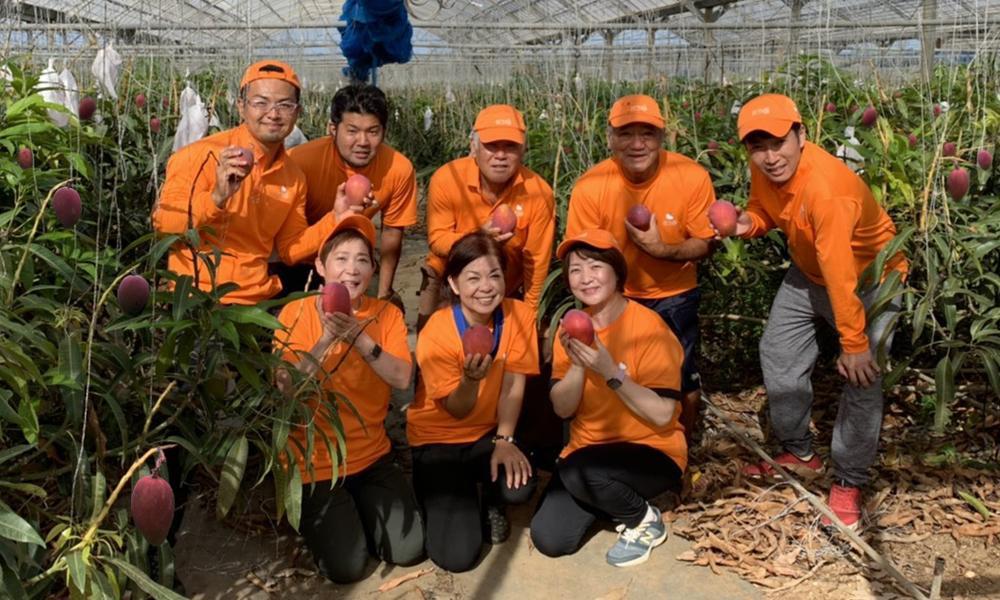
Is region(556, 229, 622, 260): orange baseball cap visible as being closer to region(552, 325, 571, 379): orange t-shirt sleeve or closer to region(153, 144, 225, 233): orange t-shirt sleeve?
region(552, 325, 571, 379): orange t-shirt sleeve

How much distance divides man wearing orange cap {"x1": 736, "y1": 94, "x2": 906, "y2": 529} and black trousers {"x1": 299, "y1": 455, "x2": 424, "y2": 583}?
1241mm

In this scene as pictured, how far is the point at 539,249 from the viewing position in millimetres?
2994

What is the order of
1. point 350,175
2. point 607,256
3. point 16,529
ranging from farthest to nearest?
point 350,175, point 607,256, point 16,529

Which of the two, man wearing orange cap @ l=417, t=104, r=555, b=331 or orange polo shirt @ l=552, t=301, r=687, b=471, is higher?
man wearing orange cap @ l=417, t=104, r=555, b=331

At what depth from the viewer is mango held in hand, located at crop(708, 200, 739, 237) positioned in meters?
2.57

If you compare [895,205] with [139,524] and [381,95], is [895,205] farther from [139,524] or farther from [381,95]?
[139,524]

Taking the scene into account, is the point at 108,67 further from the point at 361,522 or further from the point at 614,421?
the point at 614,421

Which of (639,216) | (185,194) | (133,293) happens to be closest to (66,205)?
(133,293)

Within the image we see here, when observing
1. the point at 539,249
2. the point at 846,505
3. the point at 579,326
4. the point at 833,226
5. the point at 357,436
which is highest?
the point at 833,226

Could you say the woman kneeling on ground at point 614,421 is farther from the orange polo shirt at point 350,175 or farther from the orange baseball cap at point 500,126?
the orange polo shirt at point 350,175

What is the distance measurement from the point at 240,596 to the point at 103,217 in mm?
1282

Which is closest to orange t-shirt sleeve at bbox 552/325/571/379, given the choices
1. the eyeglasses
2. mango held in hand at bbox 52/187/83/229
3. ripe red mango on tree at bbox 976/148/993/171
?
the eyeglasses

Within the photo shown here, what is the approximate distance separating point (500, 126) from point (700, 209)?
72 centimetres

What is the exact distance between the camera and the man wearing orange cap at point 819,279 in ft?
7.89
